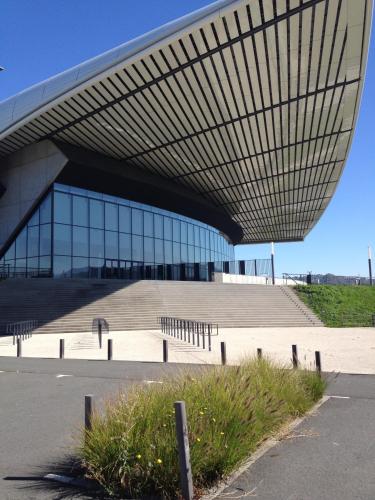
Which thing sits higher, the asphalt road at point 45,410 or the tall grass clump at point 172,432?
the tall grass clump at point 172,432

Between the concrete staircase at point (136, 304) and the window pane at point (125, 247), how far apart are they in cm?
640

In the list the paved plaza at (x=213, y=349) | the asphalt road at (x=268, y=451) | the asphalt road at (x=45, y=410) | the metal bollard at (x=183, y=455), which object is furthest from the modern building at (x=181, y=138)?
the metal bollard at (x=183, y=455)

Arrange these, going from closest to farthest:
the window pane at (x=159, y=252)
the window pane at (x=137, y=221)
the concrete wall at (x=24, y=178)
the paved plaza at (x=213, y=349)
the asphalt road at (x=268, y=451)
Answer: the asphalt road at (x=268, y=451) < the paved plaza at (x=213, y=349) < the concrete wall at (x=24, y=178) < the window pane at (x=137, y=221) < the window pane at (x=159, y=252)

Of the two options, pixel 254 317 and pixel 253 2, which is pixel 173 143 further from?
pixel 253 2

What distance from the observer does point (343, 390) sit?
8.79 metres

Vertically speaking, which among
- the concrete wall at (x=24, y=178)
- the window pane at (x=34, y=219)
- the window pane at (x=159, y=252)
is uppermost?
the concrete wall at (x=24, y=178)

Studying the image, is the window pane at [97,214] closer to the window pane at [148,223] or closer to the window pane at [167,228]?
the window pane at [148,223]

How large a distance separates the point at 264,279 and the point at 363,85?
25.4 meters

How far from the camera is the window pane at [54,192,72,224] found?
36463mm

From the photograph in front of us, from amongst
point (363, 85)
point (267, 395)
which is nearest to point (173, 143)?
point (363, 85)

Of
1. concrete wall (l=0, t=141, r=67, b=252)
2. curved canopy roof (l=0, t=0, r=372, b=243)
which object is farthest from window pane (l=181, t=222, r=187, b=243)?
concrete wall (l=0, t=141, r=67, b=252)

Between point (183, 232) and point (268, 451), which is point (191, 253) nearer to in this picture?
point (183, 232)

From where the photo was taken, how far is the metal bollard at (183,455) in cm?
390

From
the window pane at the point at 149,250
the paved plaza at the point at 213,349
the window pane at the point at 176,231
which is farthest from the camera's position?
the window pane at the point at 176,231
